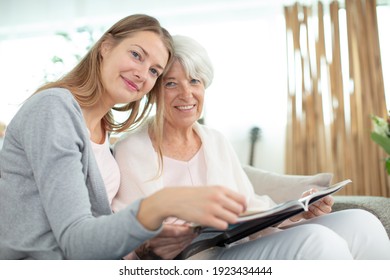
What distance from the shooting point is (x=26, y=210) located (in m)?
0.79

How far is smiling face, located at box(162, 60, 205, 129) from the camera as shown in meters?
1.35

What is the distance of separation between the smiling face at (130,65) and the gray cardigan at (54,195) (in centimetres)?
27

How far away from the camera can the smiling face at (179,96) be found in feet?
4.42

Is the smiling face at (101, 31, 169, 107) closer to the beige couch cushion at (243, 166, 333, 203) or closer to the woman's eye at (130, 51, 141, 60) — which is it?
the woman's eye at (130, 51, 141, 60)

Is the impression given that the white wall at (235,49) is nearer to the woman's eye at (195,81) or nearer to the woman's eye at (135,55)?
the woman's eye at (195,81)

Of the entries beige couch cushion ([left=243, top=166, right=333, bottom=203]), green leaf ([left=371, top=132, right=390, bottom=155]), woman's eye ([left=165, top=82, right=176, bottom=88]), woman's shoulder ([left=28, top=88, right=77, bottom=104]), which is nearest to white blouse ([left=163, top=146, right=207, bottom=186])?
woman's eye ([left=165, top=82, right=176, bottom=88])

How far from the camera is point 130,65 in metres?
1.09

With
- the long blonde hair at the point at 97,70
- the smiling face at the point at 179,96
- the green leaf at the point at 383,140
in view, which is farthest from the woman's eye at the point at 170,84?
the green leaf at the point at 383,140

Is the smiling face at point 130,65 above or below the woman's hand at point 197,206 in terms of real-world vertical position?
above

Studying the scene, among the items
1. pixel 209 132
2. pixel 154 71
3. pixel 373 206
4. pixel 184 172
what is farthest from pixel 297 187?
pixel 154 71

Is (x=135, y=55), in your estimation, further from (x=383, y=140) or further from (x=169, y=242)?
(x=383, y=140)

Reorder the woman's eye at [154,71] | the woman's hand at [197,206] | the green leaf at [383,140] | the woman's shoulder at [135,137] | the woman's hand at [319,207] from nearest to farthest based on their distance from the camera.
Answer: the woman's hand at [197,206] → the woman's hand at [319,207] → the woman's eye at [154,71] → the woman's shoulder at [135,137] → the green leaf at [383,140]

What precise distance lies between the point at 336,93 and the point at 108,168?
256 cm
